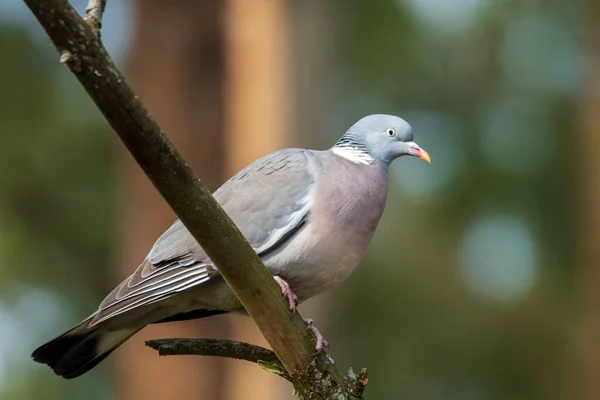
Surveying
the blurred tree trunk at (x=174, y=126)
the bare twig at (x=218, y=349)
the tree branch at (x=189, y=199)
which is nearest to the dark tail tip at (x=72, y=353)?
the bare twig at (x=218, y=349)

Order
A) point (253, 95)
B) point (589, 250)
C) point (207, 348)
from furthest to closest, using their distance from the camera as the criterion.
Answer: point (589, 250)
point (253, 95)
point (207, 348)

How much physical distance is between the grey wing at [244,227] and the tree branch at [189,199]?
396mm

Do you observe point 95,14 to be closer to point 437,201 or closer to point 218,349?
point 218,349

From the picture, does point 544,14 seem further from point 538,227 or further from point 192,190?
point 192,190

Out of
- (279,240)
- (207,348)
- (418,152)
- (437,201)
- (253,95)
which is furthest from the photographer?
(437,201)

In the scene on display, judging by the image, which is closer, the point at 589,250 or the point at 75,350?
the point at 75,350

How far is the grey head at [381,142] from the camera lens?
2594 mm

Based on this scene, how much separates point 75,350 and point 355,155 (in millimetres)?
1036

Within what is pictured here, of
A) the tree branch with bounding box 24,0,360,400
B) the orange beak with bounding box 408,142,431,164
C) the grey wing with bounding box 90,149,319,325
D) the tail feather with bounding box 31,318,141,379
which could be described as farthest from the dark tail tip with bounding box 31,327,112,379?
the orange beak with bounding box 408,142,431,164

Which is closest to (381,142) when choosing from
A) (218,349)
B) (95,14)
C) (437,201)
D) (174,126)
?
(218,349)

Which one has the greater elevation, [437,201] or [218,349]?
[218,349]

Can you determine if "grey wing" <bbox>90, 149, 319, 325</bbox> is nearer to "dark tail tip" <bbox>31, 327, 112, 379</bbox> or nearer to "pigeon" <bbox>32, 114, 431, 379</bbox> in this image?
"pigeon" <bbox>32, 114, 431, 379</bbox>

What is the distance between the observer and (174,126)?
531 centimetres

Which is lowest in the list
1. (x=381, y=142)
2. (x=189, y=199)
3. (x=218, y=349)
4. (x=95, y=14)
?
(x=218, y=349)
